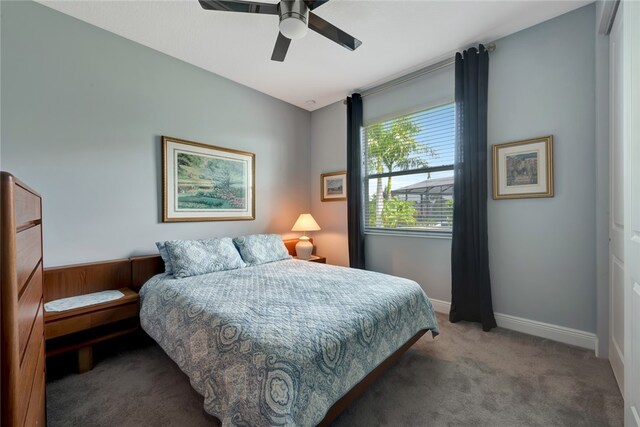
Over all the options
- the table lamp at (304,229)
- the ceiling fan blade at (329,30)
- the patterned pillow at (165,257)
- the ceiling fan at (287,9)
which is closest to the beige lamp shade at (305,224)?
the table lamp at (304,229)

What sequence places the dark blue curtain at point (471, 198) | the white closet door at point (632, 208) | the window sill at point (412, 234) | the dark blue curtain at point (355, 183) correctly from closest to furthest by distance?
1. the white closet door at point (632, 208)
2. the dark blue curtain at point (471, 198)
3. the window sill at point (412, 234)
4. the dark blue curtain at point (355, 183)

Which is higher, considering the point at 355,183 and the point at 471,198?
the point at 355,183

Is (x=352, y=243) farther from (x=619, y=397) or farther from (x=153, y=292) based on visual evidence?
(x=619, y=397)

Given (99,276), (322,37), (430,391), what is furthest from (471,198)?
(99,276)

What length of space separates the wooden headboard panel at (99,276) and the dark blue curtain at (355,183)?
2.26 meters

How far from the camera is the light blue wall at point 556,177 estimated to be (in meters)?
2.30

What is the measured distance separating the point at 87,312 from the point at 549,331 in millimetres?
Answer: 3800

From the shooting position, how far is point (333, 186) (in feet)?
13.5

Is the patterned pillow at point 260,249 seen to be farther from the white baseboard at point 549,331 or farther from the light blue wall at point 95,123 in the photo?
the white baseboard at point 549,331

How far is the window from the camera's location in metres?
3.12

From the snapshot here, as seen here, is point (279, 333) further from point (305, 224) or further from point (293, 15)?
point (305, 224)

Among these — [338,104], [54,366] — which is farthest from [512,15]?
[54,366]

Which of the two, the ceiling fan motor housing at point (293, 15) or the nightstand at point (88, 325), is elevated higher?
the ceiling fan motor housing at point (293, 15)

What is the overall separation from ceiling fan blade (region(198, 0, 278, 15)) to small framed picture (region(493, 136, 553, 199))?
2332mm
